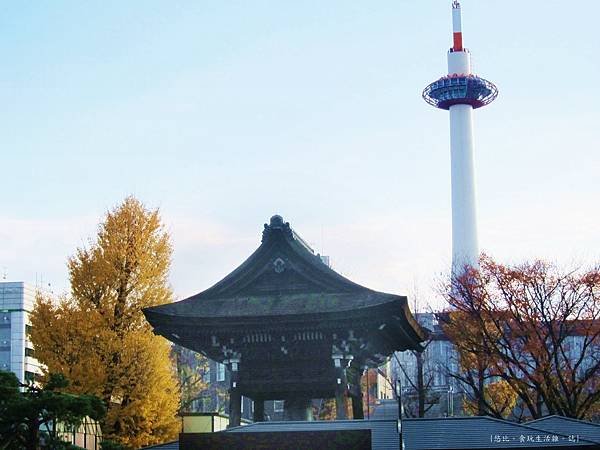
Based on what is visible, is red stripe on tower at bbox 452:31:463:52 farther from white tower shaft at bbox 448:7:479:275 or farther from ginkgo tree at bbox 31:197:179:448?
ginkgo tree at bbox 31:197:179:448

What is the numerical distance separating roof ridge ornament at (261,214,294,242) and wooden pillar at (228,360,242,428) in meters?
3.86

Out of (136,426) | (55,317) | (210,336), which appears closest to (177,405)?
(136,426)

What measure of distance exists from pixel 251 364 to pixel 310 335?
6.85 ft

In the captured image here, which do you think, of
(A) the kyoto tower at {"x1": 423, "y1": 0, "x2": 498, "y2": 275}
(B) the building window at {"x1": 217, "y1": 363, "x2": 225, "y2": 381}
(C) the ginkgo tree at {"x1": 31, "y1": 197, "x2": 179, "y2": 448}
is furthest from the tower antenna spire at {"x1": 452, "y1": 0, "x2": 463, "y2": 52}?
(C) the ginkgo tree at {"x1": 31, "y1": 197, "x2": 179, "y2": 448}

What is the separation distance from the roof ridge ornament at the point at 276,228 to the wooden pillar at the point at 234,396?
3.86 m

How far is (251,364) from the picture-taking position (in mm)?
28562

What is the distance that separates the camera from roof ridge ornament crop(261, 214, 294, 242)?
28906mm

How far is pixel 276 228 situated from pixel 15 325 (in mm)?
75339

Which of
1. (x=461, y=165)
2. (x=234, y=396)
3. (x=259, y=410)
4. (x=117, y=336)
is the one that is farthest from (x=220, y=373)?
(x=234, y=396)

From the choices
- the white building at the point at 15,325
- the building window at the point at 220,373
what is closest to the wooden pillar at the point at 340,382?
the building window at the point at 220,373

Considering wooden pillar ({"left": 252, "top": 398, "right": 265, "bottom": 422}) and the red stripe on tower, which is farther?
the red stripe on tower

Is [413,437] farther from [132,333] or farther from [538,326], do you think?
[538,326]

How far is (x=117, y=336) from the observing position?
3516 cm

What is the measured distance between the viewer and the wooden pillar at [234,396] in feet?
93.6
